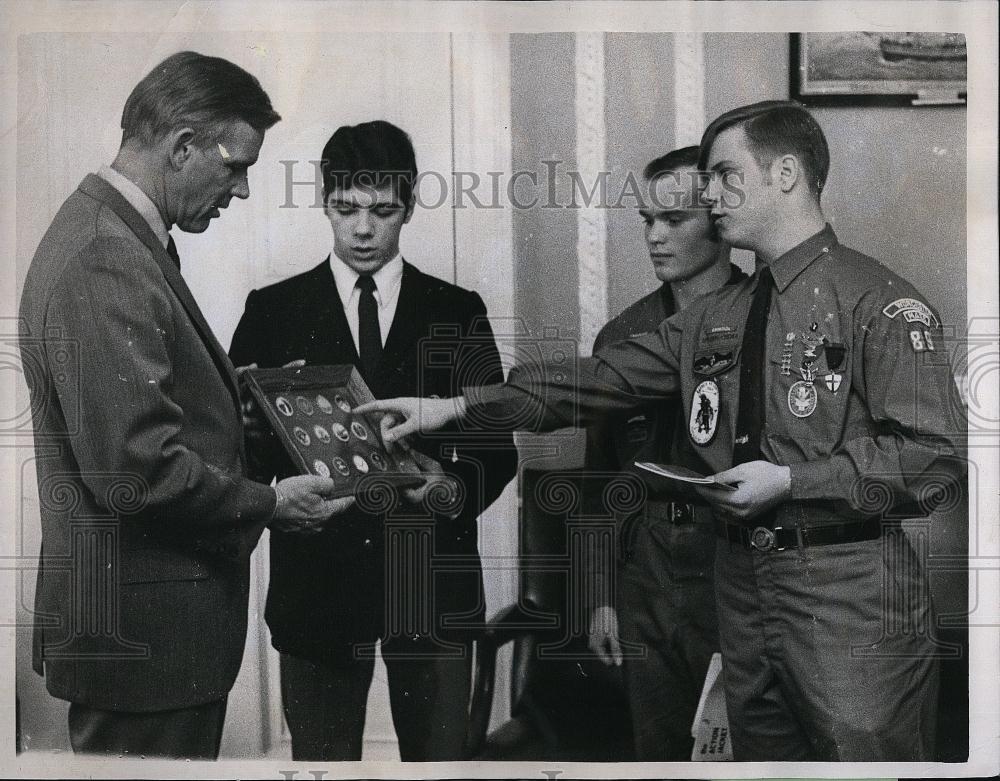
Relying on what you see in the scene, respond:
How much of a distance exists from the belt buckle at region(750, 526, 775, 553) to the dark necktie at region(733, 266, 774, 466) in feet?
0.58

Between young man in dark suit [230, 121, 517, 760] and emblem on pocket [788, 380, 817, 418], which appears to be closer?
emblem on pocket [788, 380, 817, 418]

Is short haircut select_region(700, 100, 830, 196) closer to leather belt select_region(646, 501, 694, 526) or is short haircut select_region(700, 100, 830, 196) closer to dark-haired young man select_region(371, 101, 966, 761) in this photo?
dark-haired young man select_region(371, 101, 966, 761)

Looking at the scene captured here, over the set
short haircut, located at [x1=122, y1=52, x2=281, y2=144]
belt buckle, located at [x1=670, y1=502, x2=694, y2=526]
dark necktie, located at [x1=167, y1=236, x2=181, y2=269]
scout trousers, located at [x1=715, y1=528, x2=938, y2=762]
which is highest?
short haircut, located at [x1=122, y1=52, x2=281, y2=144]

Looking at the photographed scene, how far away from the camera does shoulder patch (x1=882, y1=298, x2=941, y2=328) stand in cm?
291

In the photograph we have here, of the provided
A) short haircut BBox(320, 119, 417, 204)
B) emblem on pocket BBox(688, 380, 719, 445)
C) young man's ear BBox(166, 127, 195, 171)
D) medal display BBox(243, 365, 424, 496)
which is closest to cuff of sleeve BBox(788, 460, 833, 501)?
emblem on pocket BBox(688, 380, 719, 445)

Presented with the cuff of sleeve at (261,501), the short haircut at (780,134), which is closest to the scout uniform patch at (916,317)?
the short haircut at (780,134)

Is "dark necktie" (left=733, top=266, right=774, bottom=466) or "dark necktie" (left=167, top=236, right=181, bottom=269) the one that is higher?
"dark necktie" (left=167, top=236, right=181, bottom=269)

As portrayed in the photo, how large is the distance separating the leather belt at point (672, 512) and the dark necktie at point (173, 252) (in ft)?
4.49

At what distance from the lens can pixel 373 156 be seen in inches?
118

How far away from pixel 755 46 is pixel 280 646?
200cm

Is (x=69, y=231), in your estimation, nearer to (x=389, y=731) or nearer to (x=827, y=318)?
(x=389, y=731)

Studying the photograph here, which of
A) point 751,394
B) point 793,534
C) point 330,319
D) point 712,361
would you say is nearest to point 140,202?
point 330,319

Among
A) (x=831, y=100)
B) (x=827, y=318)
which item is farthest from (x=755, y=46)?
(x=827, y=318)

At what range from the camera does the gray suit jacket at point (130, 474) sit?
9.53 feet
